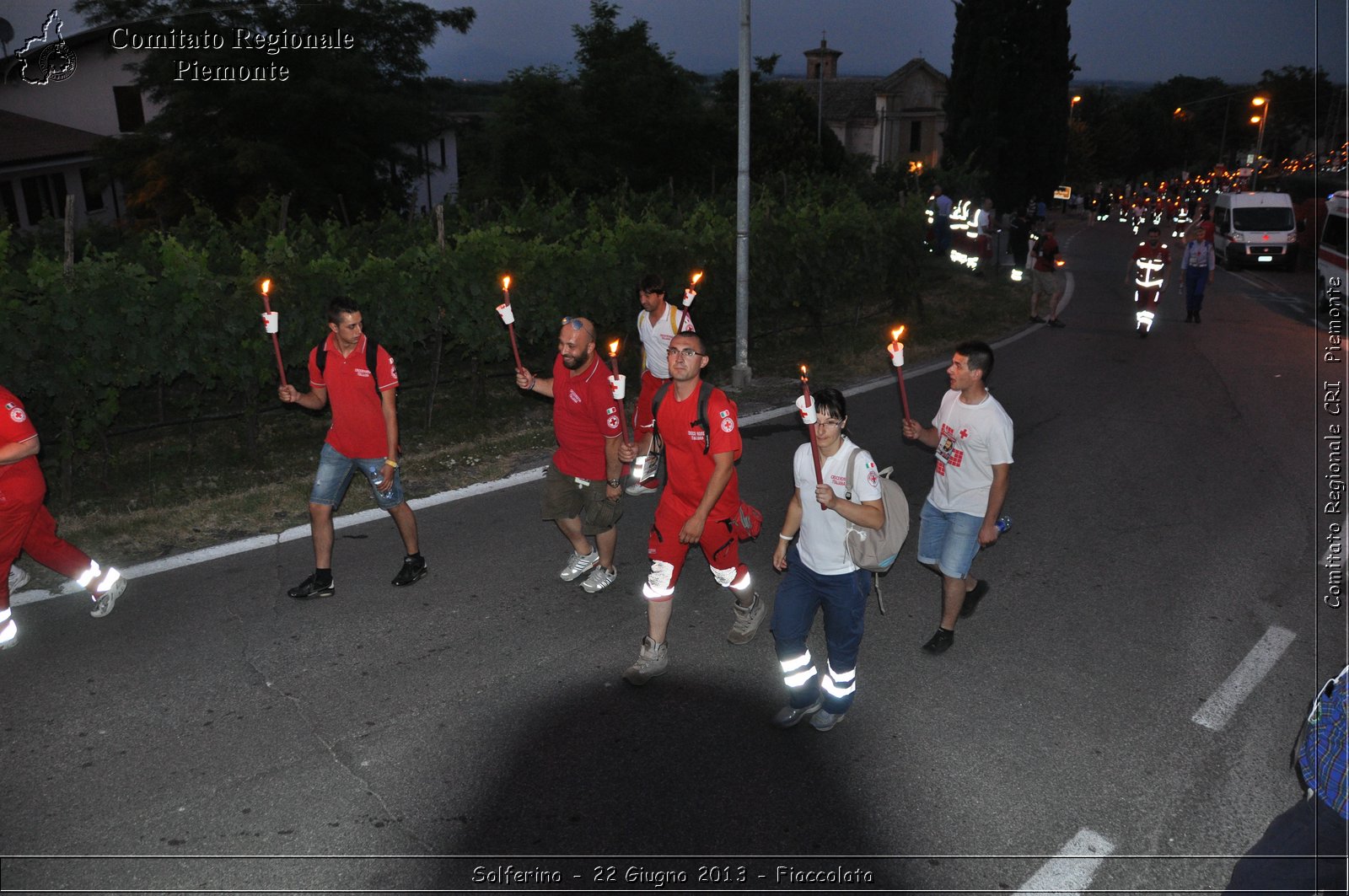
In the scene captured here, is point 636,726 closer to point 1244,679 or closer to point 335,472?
point 335,472

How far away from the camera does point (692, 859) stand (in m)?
4.16

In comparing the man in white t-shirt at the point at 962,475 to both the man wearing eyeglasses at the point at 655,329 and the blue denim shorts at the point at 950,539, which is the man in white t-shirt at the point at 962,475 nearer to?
the blue denim shorts at the point at 950,539

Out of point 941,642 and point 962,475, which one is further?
point 941,642

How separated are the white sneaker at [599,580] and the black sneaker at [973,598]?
236cm

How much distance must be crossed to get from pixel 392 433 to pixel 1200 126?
393 ft

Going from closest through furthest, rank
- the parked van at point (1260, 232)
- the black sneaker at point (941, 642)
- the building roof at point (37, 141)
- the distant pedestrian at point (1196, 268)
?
1. the black sneaker at point (941, 642)
2. the distant pedestrian at point (1196, 268)
3. the parked van at point (1260, 232)
4. the building roof at point (37, 141)

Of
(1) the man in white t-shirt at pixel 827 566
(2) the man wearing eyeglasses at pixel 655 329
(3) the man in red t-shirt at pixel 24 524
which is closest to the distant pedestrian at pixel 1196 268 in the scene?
(2) the man wearing eyeglasses at pixel 655 329

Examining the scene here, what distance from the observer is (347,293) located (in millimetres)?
9758

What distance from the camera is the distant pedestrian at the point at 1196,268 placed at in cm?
1772

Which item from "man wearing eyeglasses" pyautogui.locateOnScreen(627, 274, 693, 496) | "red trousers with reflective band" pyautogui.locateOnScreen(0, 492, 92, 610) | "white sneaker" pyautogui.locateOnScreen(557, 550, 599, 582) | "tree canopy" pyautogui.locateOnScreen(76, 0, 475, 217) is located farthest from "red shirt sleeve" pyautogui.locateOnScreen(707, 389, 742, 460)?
"tree canopy" pyautogui.locateOnScreen(76, 0, 475, 217)

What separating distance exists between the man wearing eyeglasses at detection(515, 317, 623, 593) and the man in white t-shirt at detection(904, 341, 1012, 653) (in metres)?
1.86

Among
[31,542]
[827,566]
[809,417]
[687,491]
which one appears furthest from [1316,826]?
[31,542]

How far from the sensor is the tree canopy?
80.5 ft

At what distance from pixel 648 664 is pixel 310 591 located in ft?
8.19
